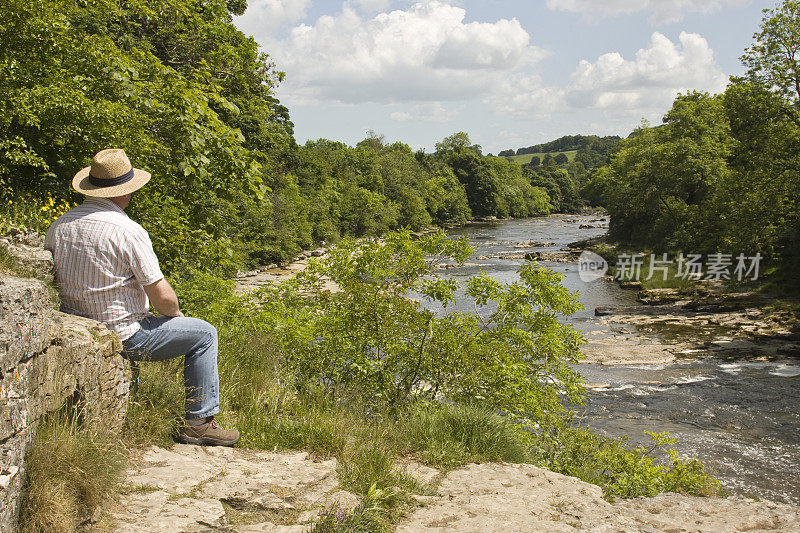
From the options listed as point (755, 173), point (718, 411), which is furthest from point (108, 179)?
point (755, 173)

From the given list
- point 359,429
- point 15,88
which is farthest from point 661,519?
point 15,88

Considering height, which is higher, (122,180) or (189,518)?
(122,180)

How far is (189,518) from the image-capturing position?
3334 millimetres

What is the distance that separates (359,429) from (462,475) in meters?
0.98

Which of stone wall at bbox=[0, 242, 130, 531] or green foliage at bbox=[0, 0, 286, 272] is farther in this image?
green foliage at bbox=[0, 0, 286, 272]

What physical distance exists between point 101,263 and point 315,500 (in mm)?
2128

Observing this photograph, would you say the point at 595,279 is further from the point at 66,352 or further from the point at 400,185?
the point at 400,185

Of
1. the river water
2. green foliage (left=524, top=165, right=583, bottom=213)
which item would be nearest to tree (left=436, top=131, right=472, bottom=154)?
green foliage (left=524, top=165, right=583, bottom=213)

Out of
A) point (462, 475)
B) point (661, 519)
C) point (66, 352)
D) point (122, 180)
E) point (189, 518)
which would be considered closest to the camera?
point (189, 518)

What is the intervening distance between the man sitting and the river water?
5.21 m

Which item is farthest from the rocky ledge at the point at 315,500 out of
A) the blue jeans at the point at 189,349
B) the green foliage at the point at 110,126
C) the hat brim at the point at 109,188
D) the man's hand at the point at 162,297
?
the green foliage at the point at 110,126

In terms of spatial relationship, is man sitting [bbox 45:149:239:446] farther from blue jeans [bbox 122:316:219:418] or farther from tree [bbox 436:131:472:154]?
tree [bbox 436:131:472:154]

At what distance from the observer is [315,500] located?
12.6 ft

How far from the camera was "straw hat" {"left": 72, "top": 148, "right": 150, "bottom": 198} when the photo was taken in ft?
14.0
